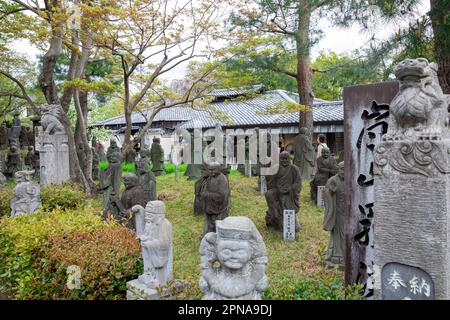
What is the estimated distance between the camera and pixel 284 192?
906 centimetres

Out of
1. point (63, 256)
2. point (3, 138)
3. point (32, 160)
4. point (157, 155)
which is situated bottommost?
point (63, 256)

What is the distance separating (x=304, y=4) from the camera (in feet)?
33.5

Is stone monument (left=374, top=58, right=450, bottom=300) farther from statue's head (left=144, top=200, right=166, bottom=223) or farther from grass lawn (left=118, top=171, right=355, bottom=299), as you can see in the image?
statue's head (left=144, top=200, right=166, bottom=223)

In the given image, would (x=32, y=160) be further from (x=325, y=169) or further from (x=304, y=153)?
(x=325, y=169)

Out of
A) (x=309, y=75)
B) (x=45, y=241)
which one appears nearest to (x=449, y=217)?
(x=45, y=241)

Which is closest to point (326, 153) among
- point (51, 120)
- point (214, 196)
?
point (214, 196)

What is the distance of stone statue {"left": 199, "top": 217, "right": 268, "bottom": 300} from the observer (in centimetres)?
369

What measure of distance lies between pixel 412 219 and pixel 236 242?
5.95ft

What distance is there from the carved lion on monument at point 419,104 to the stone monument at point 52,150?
1025cm

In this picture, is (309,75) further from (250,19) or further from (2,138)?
(2,138)

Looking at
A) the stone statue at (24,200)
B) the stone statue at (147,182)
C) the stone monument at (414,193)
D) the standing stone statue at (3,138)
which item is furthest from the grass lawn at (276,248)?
the standing stone statue at (3,138)

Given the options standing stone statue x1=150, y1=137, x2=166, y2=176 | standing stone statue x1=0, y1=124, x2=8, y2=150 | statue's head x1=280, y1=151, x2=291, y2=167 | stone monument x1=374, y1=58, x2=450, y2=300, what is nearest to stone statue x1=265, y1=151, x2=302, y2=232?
statue's head x1=280, y1=151, x2=291, y2=167

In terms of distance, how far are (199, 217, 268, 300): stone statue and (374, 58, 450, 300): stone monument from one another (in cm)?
141

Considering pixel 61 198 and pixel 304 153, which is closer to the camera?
pixel 61 198
